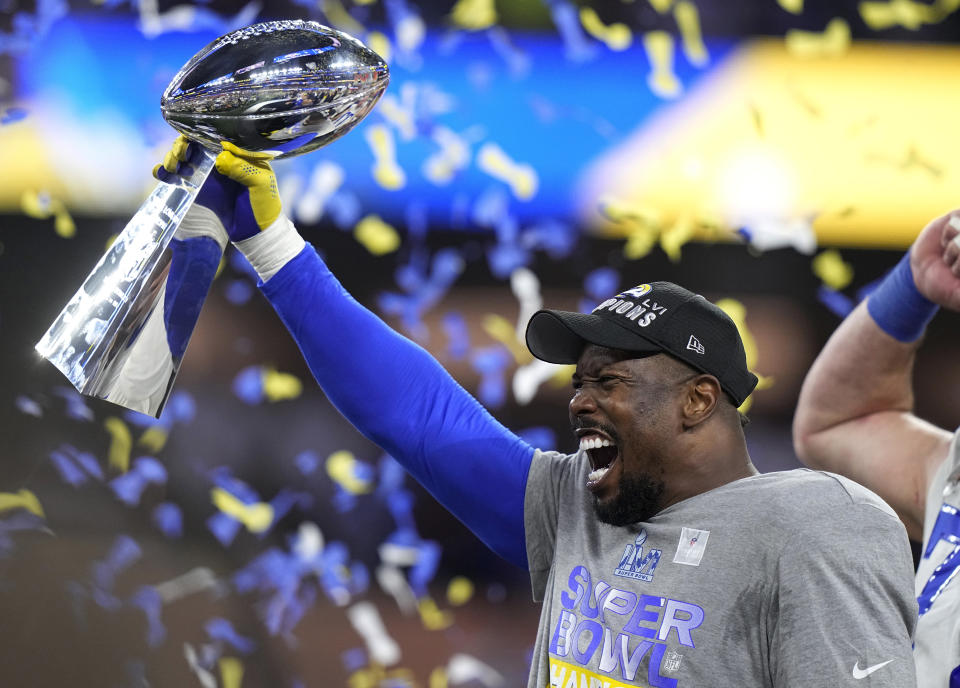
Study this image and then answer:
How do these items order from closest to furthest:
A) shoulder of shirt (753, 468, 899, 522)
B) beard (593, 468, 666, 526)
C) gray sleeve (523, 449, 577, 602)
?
shoulder of shirt (753, 468, 899, 522), beard (593, 468, 666, 526), gray sleeve (523, 449, 577, 602)

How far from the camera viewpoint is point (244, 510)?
219cm

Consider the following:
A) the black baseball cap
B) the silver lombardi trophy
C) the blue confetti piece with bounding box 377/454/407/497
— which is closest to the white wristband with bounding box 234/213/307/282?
the silver lombardi trophy

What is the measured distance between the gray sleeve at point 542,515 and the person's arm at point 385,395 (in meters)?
0.02

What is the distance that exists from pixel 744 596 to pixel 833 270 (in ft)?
4.45

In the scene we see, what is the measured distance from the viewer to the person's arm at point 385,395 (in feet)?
4.50

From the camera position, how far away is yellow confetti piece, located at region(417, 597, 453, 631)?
2219mm

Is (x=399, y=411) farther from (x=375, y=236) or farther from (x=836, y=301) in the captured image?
(x=836, y=301)

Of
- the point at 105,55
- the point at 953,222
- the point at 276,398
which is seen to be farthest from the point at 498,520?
the point at 105,55

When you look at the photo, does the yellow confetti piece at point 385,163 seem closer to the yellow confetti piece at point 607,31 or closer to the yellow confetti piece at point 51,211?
the yellow confetti piece at point 607,31

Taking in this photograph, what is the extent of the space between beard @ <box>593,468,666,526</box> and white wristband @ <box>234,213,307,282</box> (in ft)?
1.65

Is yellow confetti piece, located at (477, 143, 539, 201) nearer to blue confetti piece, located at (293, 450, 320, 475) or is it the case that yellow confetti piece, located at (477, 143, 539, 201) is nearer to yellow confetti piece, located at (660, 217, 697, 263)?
yellow confetti piece, located at (660, 217, 697, 263)

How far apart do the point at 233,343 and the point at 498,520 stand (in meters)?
1.03

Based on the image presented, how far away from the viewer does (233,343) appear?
7.32ft

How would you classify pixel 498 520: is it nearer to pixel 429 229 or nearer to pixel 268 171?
pixel 268 171
